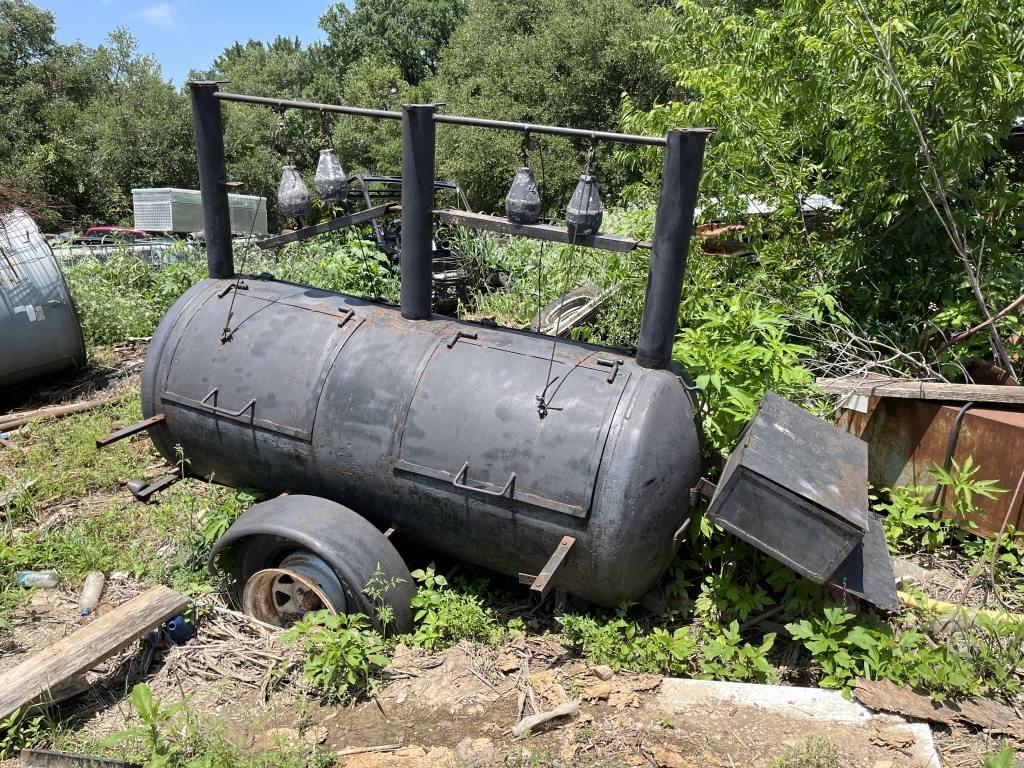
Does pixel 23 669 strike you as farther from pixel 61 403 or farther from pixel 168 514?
pixel 61 403

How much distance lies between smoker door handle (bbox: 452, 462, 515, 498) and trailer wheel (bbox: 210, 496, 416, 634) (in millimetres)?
540

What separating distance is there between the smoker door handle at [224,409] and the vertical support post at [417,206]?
998mm

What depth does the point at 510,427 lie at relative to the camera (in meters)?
3.82

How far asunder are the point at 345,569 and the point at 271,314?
5.39 ft

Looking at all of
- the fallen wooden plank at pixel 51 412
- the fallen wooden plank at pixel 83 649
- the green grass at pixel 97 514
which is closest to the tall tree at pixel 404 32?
the fallen wooden plank at pixel 51 412

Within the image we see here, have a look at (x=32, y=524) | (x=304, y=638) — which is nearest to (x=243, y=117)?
(x=32, y=524)

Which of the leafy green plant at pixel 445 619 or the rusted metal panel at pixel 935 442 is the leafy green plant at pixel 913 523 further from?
the leafy green plant at pixel 445 619

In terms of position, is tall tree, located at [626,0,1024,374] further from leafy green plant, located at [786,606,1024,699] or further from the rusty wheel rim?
the rusty wheel rim

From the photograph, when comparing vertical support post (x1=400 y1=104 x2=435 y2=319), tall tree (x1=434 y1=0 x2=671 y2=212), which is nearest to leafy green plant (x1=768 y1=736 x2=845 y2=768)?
vertical support post (x1=400 y1=104 x2=435 y2=319)

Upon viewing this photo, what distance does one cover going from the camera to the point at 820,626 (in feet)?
12.5

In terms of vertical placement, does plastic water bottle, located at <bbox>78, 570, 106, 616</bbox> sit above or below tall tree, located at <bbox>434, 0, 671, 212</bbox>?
below

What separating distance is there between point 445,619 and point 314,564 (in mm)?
740

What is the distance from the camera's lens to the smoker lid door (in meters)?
3.68

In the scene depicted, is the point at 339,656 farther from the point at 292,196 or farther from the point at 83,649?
the point at 292,196
